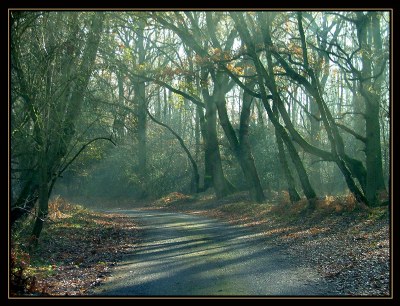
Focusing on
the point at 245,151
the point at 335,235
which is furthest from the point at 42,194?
the point at 245,151

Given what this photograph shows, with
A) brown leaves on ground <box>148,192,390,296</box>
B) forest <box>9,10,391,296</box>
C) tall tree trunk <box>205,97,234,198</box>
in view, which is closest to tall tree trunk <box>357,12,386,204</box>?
forest <box>9,10,391,296</box>

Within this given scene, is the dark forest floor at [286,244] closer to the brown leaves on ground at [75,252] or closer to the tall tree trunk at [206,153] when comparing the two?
the brown leaves on ground at [75,252]

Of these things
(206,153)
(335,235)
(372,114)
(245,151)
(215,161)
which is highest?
(372,114)

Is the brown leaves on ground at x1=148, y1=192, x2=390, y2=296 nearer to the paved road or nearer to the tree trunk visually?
the paved road

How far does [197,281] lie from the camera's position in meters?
9.84

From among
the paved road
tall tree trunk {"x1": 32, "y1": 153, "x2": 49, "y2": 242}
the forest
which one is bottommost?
the paved road

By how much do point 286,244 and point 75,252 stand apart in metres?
6.01

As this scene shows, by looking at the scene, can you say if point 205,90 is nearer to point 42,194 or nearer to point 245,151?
point 245,151

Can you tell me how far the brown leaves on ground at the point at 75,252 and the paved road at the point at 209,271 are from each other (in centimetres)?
47

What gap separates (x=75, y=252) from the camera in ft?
45.5

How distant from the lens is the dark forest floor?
31.8 ft

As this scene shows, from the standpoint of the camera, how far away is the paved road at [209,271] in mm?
9086

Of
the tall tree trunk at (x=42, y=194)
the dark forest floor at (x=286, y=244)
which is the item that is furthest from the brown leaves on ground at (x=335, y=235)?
the tall tree trunk at (x=42, y=194)

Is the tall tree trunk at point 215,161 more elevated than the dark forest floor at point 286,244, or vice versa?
the tall tree trunk at point 215,161
